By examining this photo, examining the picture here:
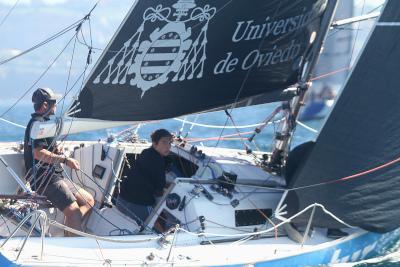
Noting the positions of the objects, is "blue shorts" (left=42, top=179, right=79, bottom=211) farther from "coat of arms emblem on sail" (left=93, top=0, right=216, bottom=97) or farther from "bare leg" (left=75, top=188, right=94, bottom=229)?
"coat of arms emblem on sail" (left=93, top=0, right=216, bottom=97)

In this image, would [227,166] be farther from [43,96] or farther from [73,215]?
[43,96]

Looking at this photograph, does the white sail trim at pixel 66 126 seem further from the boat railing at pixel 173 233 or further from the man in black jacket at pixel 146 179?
the boat railing at pixel 173 233

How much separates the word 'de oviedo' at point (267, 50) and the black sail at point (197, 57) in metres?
0.01

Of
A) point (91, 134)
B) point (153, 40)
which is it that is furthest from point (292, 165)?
point (91, 134)

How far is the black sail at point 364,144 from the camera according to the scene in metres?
6.45

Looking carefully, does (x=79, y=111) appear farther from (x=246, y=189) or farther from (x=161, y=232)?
(x=246, y=189)

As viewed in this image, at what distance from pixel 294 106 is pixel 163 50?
1902mm

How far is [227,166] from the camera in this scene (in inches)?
293

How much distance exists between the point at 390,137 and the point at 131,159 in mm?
2865

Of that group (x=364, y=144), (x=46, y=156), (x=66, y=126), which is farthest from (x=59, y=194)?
(x=364, y=144)

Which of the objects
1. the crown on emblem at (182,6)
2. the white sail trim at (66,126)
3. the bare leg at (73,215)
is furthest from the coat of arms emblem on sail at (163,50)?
the bare leg at (73,215)

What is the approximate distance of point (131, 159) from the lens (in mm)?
7773

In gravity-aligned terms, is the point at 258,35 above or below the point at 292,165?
above

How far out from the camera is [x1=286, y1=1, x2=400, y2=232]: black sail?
254 inches
